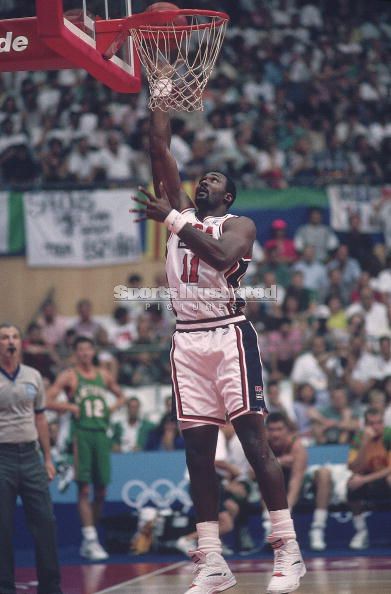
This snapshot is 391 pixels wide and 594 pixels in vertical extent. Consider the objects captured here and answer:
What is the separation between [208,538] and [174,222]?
6.98ft

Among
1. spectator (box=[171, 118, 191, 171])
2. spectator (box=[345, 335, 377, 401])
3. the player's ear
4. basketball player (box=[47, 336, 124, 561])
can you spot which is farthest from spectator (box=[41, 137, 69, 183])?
the player's ear

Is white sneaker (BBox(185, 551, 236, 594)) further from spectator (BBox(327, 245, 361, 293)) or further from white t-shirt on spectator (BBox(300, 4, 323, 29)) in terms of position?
white t-shirt on spectator (BBox(300, 4, 323, 29))

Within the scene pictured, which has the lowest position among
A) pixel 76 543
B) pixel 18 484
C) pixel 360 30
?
pixel 76 543

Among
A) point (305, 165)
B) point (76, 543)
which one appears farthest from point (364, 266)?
point (76, 543)

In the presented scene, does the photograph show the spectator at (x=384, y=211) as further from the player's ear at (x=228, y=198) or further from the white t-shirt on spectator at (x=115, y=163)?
the player's ear at (x=228, y=198)

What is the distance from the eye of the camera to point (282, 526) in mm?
7539

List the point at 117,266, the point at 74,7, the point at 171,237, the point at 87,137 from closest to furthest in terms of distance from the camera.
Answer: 1. the point at 171,237
2. the point at 74,7
3. the point at 117,266
4. the point at 87,137

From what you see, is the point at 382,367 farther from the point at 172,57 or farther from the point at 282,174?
the point at 172,57

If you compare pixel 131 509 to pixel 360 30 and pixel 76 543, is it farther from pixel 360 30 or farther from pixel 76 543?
pixel 360 30

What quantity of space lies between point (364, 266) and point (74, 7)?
9658 millimetres

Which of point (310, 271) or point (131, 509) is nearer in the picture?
point (131, 509)

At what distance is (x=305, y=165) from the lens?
1923cm

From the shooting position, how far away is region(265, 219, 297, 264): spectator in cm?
1717

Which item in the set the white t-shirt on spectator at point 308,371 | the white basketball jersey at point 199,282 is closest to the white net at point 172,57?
the white basketball jersey at point 199,282
